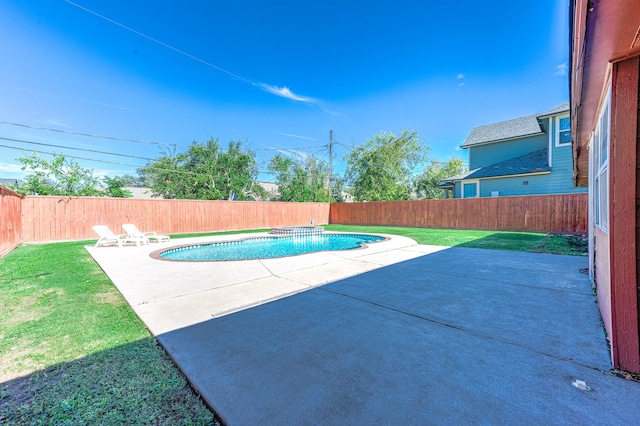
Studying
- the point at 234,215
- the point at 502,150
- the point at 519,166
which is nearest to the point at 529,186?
the point at 519,166

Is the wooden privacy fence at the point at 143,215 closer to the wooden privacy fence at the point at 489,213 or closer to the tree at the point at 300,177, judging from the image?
the tree at the point at 300,177

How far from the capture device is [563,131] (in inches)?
484

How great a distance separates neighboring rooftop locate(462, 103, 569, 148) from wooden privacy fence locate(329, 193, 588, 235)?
476cm

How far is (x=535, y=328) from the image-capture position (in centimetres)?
260

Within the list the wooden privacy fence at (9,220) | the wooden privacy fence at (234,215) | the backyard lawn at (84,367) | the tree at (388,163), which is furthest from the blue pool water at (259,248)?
the tree at (388,163)

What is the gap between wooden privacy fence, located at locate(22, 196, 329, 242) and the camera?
10.7m

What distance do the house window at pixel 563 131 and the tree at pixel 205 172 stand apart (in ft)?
65.4

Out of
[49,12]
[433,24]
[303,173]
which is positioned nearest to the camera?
[49,12]

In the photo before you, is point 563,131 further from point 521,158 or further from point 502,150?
point 502,150

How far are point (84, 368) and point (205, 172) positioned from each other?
70.7 feet

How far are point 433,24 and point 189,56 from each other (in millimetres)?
11953

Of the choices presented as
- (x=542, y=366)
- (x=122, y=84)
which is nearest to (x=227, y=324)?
(x=542, y=366)

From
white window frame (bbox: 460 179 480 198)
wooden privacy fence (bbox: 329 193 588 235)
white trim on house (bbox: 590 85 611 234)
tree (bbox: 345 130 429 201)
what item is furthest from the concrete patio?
tree (bbox: 345 130 429 201)

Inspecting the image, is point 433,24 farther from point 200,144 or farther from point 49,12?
point 200,144
